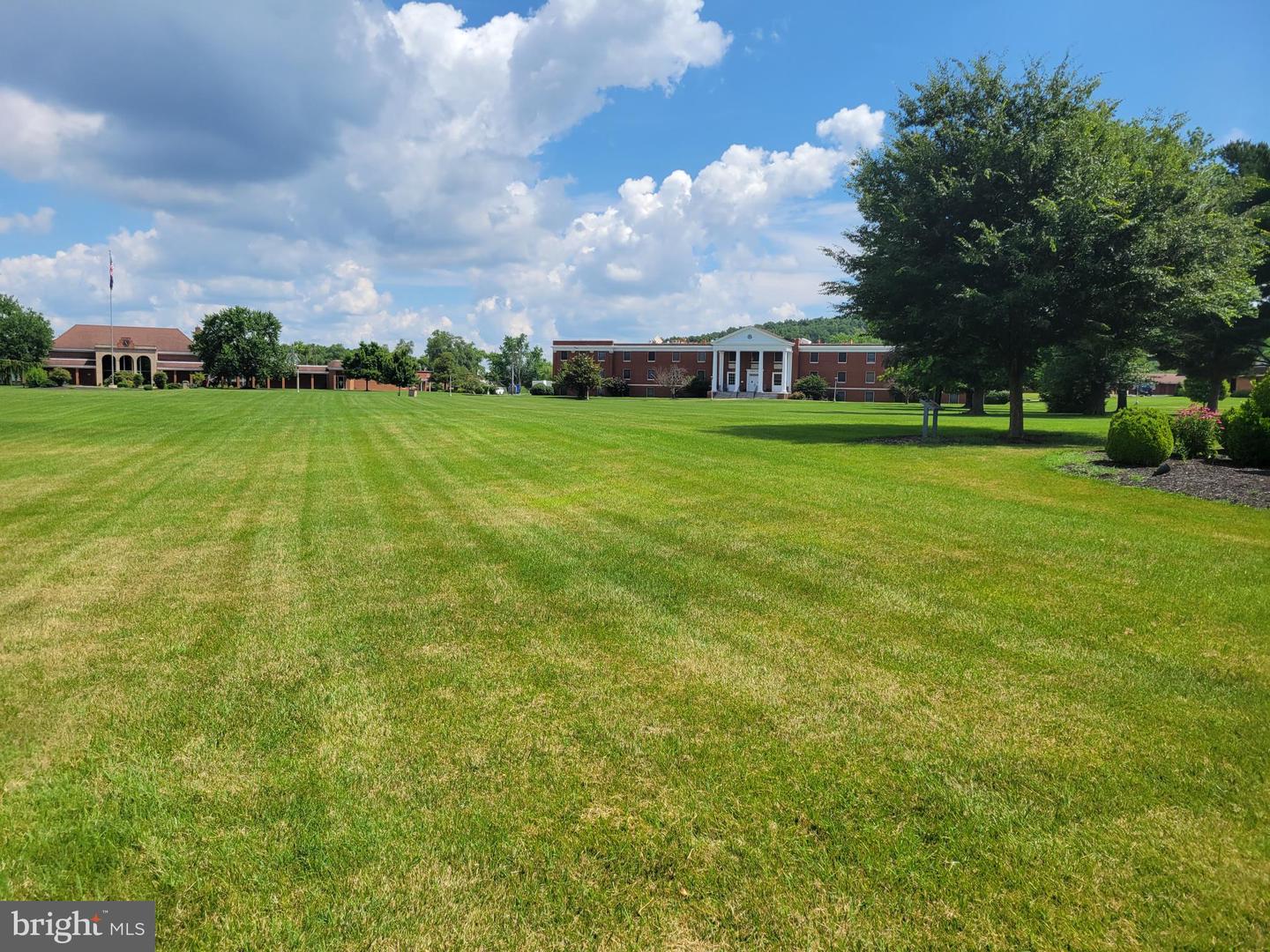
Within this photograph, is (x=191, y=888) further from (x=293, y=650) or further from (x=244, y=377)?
(x=244, y=377)

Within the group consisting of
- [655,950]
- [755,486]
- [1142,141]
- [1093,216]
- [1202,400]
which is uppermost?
[1142,141]

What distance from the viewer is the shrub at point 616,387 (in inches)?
3745

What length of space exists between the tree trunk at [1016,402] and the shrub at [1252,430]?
744cm

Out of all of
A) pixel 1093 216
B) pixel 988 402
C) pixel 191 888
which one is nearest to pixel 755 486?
pixel 191 888

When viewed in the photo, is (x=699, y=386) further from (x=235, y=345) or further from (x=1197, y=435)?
(x=1197, y=435)

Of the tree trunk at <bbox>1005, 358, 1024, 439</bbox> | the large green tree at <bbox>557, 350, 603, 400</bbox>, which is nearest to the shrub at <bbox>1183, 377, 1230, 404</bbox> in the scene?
the tree trunk at <bbox>1005, 358, 1024, 439</bbox>

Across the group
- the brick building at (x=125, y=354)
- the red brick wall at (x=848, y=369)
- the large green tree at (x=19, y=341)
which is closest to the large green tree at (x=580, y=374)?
the red brick wall at (x=848, y=369)

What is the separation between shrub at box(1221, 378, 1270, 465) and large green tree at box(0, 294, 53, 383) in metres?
122

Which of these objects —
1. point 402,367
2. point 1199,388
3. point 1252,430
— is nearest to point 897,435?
point 1252,430

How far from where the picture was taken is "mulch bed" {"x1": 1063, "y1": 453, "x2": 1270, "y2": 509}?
11.3 metres

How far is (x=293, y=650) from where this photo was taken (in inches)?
209

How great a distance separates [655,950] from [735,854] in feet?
1.97

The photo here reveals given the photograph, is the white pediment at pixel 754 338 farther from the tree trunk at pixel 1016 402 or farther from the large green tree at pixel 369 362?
the tree trunk at pixel 1016 402

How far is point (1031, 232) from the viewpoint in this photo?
19969 millimetres
